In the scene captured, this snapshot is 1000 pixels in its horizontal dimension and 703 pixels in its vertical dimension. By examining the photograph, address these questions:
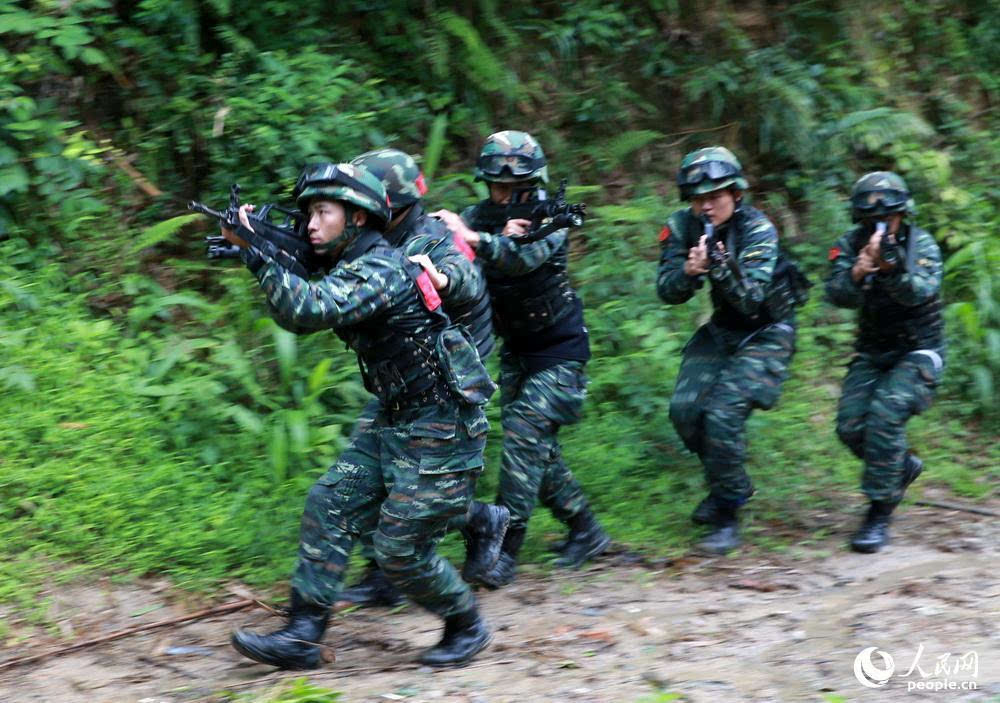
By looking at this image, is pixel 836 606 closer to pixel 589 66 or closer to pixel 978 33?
pixel 589 66

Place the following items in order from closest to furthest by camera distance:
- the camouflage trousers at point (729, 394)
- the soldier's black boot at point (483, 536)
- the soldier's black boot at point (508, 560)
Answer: the soldier's black boot at point (483, 536), the soldier's black boot at point (508, 560), the camouflage trousers at point (729, 394)

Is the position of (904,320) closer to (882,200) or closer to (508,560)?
(882,200)

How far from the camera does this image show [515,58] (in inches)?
362

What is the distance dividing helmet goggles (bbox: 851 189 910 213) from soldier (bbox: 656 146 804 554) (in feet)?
1.62

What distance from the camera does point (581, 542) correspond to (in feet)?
19.6

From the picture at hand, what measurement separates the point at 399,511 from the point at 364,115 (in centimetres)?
406

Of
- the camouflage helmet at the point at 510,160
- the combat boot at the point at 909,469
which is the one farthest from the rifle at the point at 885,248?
the camouflage helmet at the point at 510,160

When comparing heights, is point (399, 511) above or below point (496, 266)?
below

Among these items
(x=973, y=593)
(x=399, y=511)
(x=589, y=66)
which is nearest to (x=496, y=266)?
(x=399, y=511)

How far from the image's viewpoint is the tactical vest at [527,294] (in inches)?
226

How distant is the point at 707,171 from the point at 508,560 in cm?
219

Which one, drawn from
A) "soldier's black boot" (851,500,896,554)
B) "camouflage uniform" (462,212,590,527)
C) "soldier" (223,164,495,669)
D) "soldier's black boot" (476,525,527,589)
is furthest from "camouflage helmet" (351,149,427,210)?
"soldier's black boot" (851,500,896,554)

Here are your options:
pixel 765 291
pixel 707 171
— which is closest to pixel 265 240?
pixel 707 171

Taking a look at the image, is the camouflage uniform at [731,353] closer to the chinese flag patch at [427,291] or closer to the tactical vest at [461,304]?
the tactical vest at [461,304]
